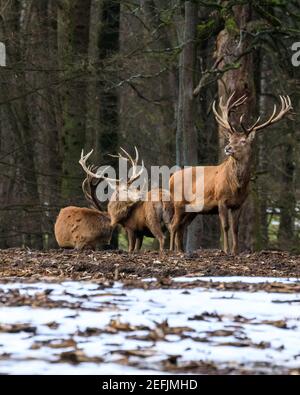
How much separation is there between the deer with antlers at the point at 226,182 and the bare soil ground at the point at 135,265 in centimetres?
145

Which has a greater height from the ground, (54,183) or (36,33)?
(36,33)

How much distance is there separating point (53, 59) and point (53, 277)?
1430cm

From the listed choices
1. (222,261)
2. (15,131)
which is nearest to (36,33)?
(15,131)

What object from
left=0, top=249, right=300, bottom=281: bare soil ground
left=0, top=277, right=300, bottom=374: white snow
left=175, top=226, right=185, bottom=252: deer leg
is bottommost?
left=175, top=226, right=185, bottom=252: deer leg

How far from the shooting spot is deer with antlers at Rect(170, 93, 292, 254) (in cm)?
1612

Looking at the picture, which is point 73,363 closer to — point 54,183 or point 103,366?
point 103,366

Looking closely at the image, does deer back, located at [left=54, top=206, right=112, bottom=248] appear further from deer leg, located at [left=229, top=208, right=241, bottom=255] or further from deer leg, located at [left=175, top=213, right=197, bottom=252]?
deer leg, located at [left=229, top=208, right=241, bottom=255]

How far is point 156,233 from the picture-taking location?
58.4 ft

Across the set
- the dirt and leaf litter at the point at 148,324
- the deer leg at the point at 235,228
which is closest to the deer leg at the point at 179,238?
the deer leg at the point at 235,228

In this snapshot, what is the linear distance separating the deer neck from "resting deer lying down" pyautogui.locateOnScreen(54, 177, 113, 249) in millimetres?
2618

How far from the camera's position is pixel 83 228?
57.9ft

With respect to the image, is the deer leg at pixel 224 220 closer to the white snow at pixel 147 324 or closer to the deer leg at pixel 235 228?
the deer leg at pixel 235 228

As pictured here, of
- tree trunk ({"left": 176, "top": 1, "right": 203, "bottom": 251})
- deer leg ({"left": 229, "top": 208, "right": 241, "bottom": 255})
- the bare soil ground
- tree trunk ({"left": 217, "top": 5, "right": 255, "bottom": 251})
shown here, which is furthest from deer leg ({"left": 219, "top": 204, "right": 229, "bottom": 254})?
tree trunk ({"left": 176, "top": 1, "right": 203, "bottom": 251})

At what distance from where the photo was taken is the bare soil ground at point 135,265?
11.4 meters
